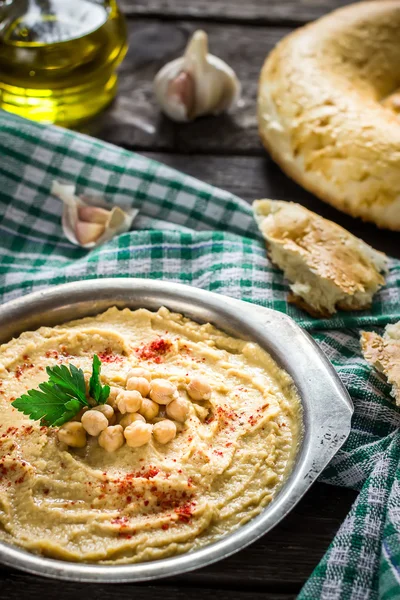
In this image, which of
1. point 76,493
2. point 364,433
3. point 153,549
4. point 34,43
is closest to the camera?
point 153,549

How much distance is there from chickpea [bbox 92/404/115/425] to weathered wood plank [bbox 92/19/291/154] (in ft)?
7.45

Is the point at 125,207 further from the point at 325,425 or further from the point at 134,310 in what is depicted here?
the point at 325,425

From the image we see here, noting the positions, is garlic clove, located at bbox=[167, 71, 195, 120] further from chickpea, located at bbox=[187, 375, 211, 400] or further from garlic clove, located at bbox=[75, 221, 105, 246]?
chickpea, located at bbox=[187, 375, 211, 400]

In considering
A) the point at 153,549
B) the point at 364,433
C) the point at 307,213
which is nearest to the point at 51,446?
the point at 153,549

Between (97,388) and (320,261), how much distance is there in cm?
120

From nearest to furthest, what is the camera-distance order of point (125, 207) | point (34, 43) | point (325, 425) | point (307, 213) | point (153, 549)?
1. point (153, 549)
2. point (325, 425)
3. point (307, 213)
4. point (125, 207)
5. point (34, 43)

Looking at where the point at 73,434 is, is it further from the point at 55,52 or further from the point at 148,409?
the point at 55,52

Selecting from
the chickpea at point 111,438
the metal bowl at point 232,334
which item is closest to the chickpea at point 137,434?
the chickpea at point 111,438

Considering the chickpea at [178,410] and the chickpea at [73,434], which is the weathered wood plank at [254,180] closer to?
the chickpea at [178,410]

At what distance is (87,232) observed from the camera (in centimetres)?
372

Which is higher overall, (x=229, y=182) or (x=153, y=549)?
(x=153, y=549)

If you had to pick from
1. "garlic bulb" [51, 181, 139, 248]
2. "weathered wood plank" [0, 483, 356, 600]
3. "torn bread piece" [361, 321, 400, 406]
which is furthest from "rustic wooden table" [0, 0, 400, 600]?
"garlic bulb" [51, 181, 139, 248]

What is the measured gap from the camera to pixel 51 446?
246 cm

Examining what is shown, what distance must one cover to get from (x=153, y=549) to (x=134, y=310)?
109cm
